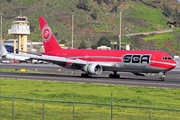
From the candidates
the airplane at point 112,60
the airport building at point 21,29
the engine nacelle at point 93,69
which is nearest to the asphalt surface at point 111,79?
the engine nacelle at point 93,69

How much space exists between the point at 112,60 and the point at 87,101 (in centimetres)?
2309

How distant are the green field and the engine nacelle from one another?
31.6 ft

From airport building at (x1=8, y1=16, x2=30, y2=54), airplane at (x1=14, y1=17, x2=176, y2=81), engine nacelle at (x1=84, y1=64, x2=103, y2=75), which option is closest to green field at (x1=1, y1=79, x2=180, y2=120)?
engine nacelle at (x1=84, y1=64, x2=103, y2=75)

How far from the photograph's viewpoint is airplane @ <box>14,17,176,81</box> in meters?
47.3

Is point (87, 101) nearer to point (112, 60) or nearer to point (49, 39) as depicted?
point (112, 60)

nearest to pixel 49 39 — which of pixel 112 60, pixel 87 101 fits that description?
pixel 112 60

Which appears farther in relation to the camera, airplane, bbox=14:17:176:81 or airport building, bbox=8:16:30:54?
airport building, bbox=8:16:30:54

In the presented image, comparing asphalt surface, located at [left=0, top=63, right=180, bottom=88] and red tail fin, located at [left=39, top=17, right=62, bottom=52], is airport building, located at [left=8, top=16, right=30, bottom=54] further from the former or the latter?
asphalt surface, located at [left=0, top=63, right=180, bottom=88]

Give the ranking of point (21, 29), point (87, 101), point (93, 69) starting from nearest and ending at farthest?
1. point (87, 101)
2. point (93, 69)
3. point (21, 29)

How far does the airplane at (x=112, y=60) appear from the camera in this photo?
47.3 m

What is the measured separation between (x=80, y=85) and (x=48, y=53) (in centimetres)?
2021

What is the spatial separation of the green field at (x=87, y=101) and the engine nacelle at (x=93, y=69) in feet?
31.6

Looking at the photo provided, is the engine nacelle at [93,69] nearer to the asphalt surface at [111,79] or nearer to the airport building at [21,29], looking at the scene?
the asphalt surface at [111,79]

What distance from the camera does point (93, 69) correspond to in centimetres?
5050
